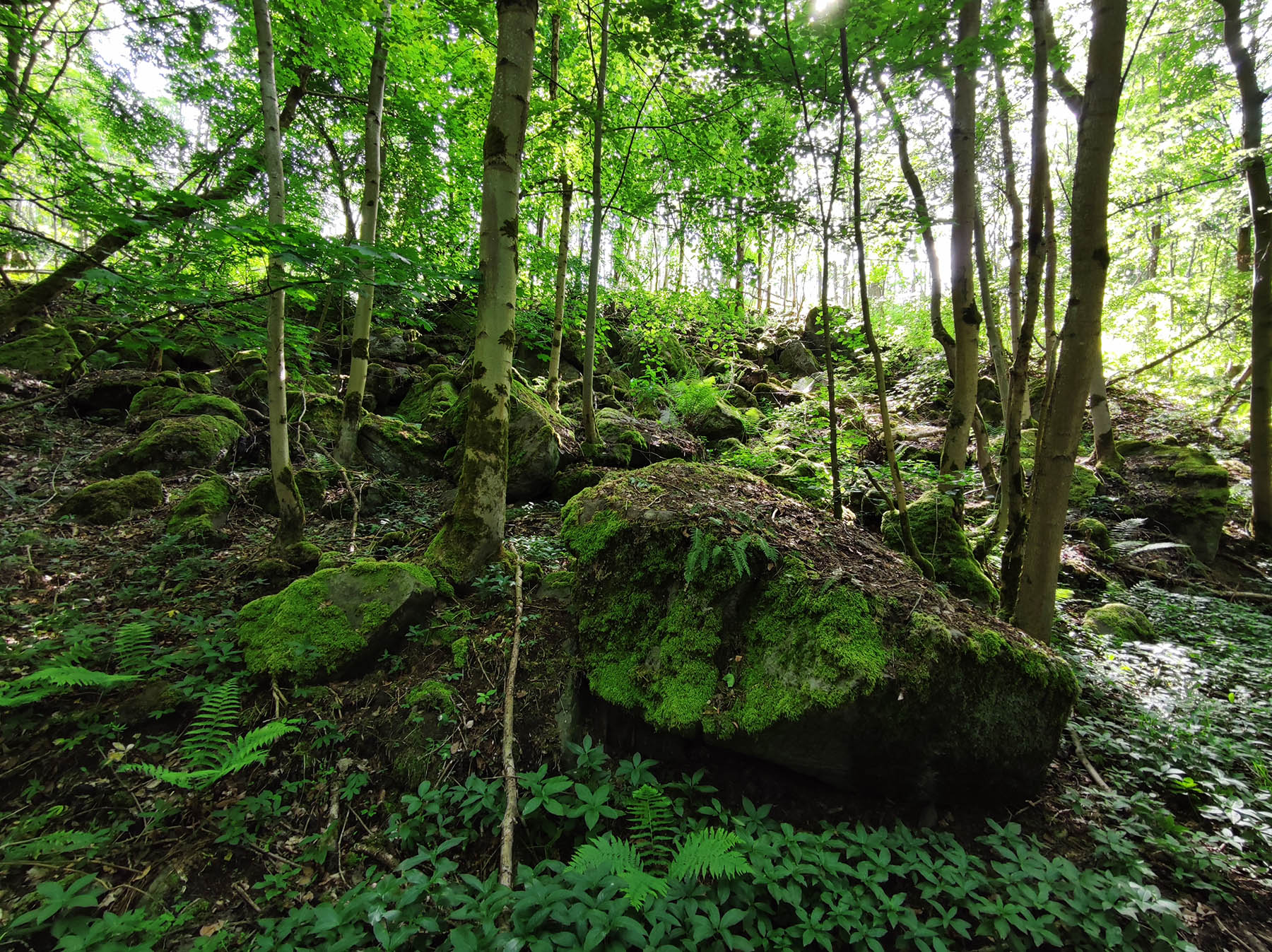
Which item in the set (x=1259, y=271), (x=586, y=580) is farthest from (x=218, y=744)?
(x=1259, y=271)

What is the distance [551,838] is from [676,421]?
308 inches

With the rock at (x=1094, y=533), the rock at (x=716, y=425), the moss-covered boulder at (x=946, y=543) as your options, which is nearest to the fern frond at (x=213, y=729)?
the moss-covered boulder at (x=946, y=543)

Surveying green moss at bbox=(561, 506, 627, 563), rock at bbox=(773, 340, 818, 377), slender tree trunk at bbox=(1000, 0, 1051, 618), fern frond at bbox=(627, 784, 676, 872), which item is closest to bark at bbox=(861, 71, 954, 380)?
slender tree trunk at bbox=(1000, 0, 1051, 618)

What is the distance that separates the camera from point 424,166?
8.52 metres

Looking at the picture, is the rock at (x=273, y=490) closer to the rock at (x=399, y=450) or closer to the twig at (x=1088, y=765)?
the rock at (x=399, y=450)

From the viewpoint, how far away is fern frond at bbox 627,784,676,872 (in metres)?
2.47

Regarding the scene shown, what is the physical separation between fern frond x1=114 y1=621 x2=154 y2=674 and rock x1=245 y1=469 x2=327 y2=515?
278 centimetres

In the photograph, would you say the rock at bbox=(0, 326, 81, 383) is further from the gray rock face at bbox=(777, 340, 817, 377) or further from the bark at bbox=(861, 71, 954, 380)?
the gray rock face at bbox=(777, 340, 817, 377)

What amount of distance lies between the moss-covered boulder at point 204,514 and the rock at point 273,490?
26cm

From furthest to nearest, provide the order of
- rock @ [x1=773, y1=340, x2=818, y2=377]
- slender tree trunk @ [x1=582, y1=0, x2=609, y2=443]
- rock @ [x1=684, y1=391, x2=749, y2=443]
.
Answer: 1. rock @ [x1=773, y1=340, x2=818, y2=377]
2. rock @ [x1=684, y1=391, x2=749, y2=443]
3. slender tree trunk @ [x1=582, y1=0, x2=609, y2=443]

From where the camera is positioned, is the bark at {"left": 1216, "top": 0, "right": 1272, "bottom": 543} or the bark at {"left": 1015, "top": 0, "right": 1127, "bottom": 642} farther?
the bark at {"left": 1216, "top": 0, "right": 1272, "bottom": 543}

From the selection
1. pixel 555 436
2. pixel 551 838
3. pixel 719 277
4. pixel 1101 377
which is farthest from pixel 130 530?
pixel 1101 377

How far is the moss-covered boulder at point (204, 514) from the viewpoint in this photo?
5.43 metres

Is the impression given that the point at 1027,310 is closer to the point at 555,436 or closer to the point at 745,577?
the point at 745,577
